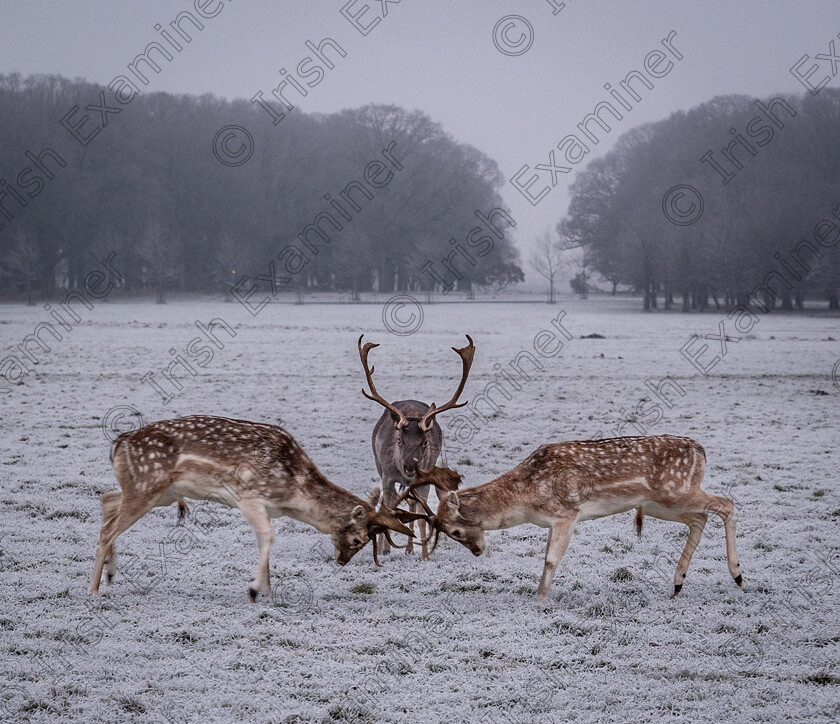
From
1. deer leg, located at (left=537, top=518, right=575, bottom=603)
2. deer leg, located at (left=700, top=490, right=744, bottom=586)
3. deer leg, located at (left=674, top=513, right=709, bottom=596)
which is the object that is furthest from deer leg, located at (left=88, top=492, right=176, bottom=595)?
→ deer leg, located at (left=700, top=490, right=744, bottom=586)

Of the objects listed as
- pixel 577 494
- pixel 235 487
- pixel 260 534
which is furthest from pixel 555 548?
pixel 235 487

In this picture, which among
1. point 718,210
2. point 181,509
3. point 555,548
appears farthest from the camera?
point 718,210

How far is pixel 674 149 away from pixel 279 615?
83.6 m

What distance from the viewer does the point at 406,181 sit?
77.4 metres

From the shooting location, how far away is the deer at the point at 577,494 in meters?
5.46

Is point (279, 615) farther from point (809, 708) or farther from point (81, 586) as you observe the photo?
point (809, 708)

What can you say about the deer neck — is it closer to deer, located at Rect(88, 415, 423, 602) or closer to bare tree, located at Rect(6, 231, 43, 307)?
deer, located at Rect(88, 415, 423, 602)

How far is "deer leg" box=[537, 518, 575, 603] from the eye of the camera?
547 cm

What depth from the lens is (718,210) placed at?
55.2m

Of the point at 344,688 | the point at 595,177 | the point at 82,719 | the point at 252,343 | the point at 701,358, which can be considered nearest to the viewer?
the point at 82,719

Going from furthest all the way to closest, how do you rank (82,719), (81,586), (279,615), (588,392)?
(588,392) < (81,586) < (279,615) < (82,719)

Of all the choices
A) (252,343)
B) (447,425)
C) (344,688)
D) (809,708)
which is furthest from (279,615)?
(252,343)

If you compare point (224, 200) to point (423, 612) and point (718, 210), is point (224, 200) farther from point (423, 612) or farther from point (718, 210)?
point (423, 612)

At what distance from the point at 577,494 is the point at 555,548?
0.40 meters
